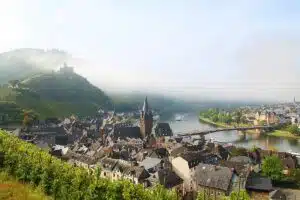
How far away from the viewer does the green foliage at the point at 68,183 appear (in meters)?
34.4

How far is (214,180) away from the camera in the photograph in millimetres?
50406

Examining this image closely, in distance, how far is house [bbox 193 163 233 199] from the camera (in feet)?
162

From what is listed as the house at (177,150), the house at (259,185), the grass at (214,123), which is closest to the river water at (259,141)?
the grass at (214,123)

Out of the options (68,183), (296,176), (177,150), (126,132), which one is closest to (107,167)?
(177,150)

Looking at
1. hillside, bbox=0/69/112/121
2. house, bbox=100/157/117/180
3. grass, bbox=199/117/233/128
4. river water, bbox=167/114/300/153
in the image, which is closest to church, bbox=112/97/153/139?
river water, bbox=167/114/300/153

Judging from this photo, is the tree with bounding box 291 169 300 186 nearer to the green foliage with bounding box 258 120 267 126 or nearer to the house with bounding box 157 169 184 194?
the house with bounding box 157 169 184 194

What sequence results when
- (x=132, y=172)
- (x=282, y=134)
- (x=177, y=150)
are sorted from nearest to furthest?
(x=132, y=172)
(x=177, y=150)
(x=282, y=134)

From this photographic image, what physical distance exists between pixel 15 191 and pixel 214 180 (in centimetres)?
2763

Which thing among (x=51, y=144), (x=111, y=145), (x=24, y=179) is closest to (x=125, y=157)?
(x=111, y=145)

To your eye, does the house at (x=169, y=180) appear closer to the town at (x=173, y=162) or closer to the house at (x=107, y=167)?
the town at (x=173, y=162)

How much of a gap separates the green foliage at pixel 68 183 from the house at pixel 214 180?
45.1ft

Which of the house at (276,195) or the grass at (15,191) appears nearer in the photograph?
the grass at (15,191)

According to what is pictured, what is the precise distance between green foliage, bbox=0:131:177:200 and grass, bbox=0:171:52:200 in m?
1.09

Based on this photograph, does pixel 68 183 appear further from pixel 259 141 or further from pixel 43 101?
pixel 43 101
